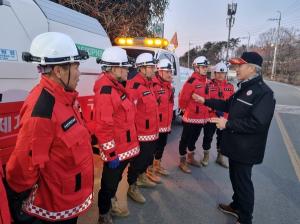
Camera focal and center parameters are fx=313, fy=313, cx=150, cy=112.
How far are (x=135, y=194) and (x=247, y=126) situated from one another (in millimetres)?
→ 1920

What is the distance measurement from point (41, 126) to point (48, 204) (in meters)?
0.63

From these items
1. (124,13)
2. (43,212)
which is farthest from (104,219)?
(124,13)

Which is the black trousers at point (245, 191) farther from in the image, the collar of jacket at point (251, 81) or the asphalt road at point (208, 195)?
the collar of jacket at point (251, 81)

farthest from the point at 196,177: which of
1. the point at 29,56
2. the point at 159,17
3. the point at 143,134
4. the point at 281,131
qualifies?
the point at 159,17

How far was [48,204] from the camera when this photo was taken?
2.30 meters

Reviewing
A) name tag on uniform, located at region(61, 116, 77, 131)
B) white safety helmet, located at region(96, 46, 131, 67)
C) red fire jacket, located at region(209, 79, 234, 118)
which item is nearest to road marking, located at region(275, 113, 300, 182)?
red fire jacket, located at region(209, 79, 234, 118)

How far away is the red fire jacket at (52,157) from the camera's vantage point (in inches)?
81.8

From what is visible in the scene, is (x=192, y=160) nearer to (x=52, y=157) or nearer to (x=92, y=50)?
(x=92, y=50)

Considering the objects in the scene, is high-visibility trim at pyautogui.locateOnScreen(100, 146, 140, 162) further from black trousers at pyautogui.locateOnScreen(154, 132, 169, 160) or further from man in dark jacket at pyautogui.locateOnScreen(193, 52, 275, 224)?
black trousers at pyautogui.locateOnScreen(154, 132, 169, 160)

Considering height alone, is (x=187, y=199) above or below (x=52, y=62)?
below

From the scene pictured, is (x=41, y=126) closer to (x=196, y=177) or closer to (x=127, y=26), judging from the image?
(x=196, y=177)

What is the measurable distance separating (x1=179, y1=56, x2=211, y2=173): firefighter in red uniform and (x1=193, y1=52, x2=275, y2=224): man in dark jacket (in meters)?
1.92

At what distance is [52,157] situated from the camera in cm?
222

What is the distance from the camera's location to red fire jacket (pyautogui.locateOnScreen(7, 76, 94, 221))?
2078mm
